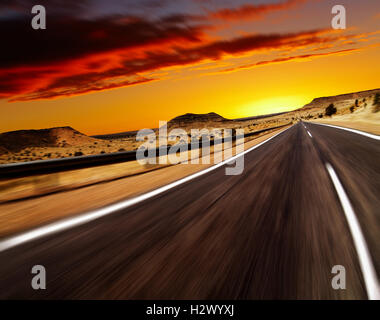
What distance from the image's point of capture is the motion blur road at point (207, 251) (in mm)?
2133

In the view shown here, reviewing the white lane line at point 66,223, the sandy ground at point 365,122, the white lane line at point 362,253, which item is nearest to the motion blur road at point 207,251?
the white lane line at point 362,253

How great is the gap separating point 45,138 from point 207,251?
318 feet

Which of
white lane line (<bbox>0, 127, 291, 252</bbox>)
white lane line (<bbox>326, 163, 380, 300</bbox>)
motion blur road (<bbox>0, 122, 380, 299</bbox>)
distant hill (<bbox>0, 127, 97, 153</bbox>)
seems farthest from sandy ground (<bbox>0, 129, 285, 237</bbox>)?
distant hill (<bbox>0, 127, 97, 153</bbox>)

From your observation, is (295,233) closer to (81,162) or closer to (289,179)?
(289,179)

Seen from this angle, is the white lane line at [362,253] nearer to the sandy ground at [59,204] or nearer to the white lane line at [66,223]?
the white lane line at [66,223]

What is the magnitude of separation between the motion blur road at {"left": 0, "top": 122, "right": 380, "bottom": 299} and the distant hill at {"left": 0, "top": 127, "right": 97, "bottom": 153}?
74565mm

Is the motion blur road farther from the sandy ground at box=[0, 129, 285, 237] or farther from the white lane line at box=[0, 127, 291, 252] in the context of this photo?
the sandy ground at box=[0, 129, 285, 237]

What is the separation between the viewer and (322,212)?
12.7 feet

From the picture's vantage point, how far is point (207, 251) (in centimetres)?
273

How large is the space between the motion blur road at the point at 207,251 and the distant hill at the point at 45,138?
74.6m
